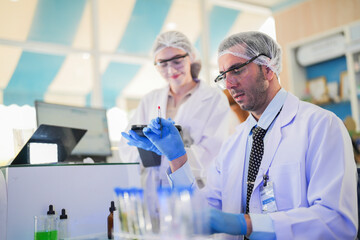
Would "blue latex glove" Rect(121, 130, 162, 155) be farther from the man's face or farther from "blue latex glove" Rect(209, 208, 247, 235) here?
"blue latex glove" Rect(209, 208, 247, 235)

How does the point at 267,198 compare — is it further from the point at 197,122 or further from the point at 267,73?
the point at 197,122

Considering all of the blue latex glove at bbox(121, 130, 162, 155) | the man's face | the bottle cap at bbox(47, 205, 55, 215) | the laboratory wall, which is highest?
the laboratory wall

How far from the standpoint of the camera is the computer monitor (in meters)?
2.19

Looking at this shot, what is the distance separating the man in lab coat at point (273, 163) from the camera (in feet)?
3.67

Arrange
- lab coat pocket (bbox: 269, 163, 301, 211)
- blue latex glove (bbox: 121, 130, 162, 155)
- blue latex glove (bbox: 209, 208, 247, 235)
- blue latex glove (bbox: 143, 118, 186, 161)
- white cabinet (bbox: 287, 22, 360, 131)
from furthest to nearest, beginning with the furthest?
white cabinet (bbox: 287, 22, 360, 131)
blue latex glove (bbox: 121, 130, 162, 155)
blue latex glove (bbox: 143, 118, 186, 161)
lab coat pocket (bbox: 269, 163, 301, 211)
blue latex glove (bbox: 209, 208, 247, 235)

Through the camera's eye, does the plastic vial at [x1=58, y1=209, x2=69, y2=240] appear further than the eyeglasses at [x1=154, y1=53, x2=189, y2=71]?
No

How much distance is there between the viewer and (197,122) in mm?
2111

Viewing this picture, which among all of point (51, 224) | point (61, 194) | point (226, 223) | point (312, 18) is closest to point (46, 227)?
point (51, 224)

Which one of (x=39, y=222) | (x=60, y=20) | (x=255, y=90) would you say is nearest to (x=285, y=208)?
(x=255, y=90)

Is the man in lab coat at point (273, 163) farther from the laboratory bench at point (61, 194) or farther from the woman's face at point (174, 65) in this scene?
the woman's face at point (174, 65)

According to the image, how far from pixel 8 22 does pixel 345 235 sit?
389 cm

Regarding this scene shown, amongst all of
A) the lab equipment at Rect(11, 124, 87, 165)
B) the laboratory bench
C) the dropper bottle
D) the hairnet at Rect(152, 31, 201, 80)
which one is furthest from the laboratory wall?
the dropper bottle

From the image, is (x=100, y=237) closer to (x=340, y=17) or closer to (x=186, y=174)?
(x=186, y=174)

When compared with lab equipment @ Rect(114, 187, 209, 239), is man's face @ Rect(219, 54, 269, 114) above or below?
above
